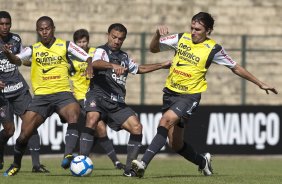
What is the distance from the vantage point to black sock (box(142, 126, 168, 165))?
1252cm

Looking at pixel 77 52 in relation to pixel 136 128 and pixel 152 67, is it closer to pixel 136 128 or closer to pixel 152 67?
pixel 152 67

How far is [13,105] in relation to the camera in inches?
582

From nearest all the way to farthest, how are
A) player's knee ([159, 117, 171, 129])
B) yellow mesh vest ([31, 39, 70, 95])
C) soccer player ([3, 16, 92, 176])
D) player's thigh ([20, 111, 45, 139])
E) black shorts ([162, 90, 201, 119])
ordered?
player's knee ([159, 117, 171, 129])
black shorts ([162, 90, 201, 119])
player's thigh ([20, 111, 45, 139])
soccer player ([3, 16, 92, 176])
yellow mesh vest ([31, 39, 70, 95])

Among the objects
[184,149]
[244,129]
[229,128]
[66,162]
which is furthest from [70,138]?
[244,129]

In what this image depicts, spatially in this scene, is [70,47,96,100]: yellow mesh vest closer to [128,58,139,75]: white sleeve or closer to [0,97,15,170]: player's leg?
[0,97,15,170]: player's leg

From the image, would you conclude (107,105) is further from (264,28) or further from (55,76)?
(264,28)

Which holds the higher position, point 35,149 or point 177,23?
point 177,23

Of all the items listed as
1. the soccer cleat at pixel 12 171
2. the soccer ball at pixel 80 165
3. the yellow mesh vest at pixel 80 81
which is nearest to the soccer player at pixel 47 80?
the soccer cleat at pixel 12 171

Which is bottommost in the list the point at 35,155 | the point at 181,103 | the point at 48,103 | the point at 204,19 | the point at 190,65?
the point at 35,155

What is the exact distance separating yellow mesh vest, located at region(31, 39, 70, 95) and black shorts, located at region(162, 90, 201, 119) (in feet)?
5.14

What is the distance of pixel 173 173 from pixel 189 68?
9.09 feet

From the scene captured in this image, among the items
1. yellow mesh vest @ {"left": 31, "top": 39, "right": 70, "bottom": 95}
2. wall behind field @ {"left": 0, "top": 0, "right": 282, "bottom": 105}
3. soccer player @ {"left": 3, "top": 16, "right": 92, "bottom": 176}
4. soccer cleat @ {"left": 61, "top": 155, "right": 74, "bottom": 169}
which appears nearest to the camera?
soccer cleat @ {"left": 61, "top": 155, "right": 74, "bottom": 169}

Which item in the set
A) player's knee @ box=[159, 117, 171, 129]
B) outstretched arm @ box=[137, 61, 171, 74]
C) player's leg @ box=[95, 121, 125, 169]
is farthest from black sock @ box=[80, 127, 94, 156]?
player's leg @ box=[95, 121, 125, 169]

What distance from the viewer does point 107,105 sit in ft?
44.1
